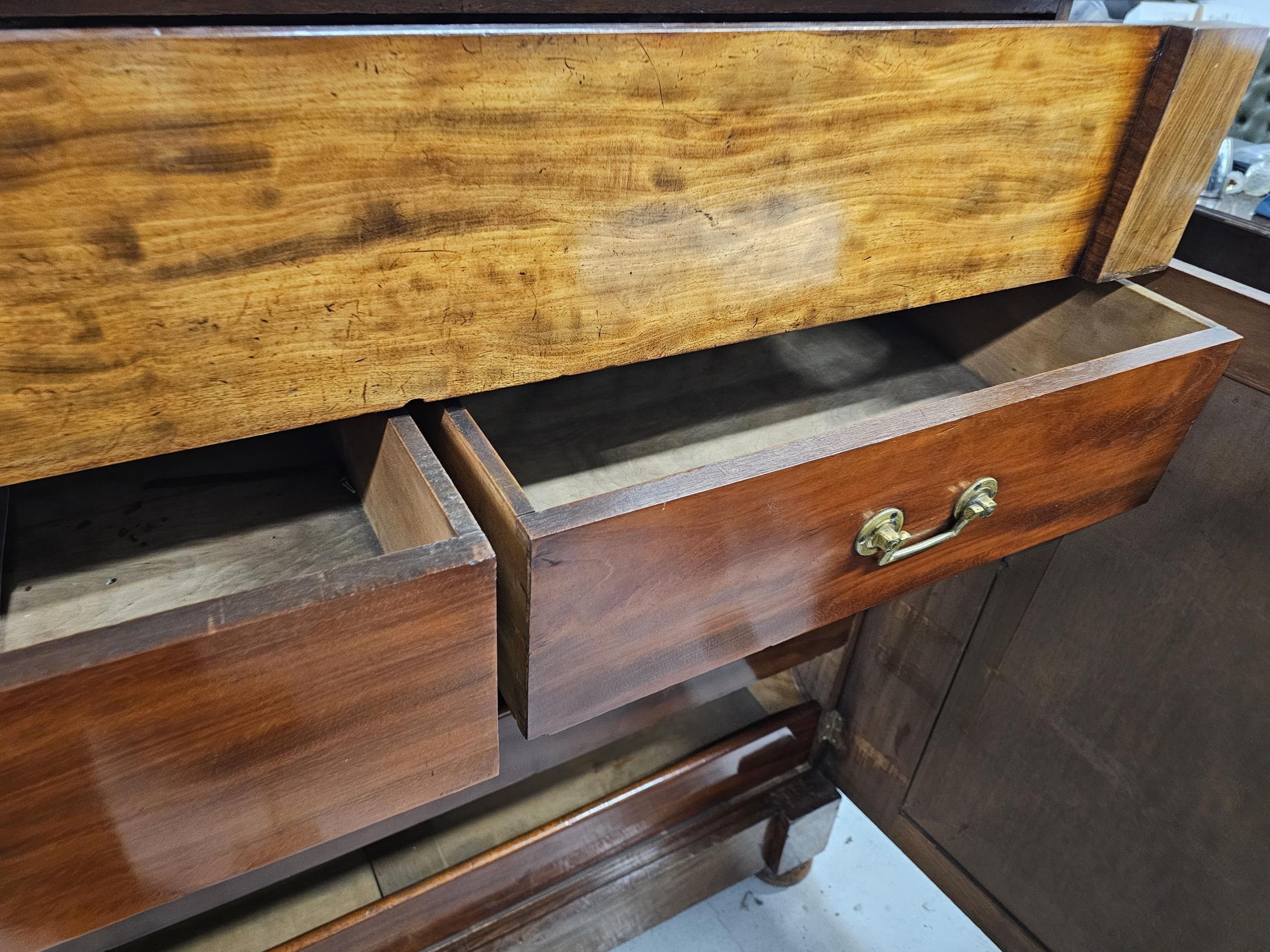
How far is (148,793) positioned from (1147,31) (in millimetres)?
679

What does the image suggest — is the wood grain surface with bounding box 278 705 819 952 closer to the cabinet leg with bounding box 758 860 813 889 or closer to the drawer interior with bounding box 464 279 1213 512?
the cabinet leg with bounding box 758 860 813 889

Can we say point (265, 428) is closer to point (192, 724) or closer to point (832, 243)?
point (192, 724)

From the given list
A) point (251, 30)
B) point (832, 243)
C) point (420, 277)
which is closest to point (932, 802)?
point (832, 243)

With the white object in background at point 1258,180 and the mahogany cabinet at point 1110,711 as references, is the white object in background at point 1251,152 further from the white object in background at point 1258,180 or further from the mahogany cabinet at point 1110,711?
the mahogany cabinet at point 1110,711

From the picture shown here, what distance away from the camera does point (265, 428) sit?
1.38ft

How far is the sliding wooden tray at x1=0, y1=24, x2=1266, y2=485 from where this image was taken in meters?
0.34

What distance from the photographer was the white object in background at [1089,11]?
0.88 m

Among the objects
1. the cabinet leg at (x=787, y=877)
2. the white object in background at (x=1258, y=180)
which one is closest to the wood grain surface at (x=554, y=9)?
the white object in background at (x=1258, y=180)

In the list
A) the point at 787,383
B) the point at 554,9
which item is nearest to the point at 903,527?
the point at 787,383

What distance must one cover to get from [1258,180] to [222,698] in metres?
0.91

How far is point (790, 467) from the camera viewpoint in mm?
440

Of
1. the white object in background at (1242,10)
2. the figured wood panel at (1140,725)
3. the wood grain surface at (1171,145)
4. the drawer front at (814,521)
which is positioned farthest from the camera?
the white object in background at (1242,10)

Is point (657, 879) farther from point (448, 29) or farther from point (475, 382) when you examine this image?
point (448, 29)

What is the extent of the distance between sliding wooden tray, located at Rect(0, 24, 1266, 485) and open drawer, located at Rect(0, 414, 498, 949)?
76 mm
